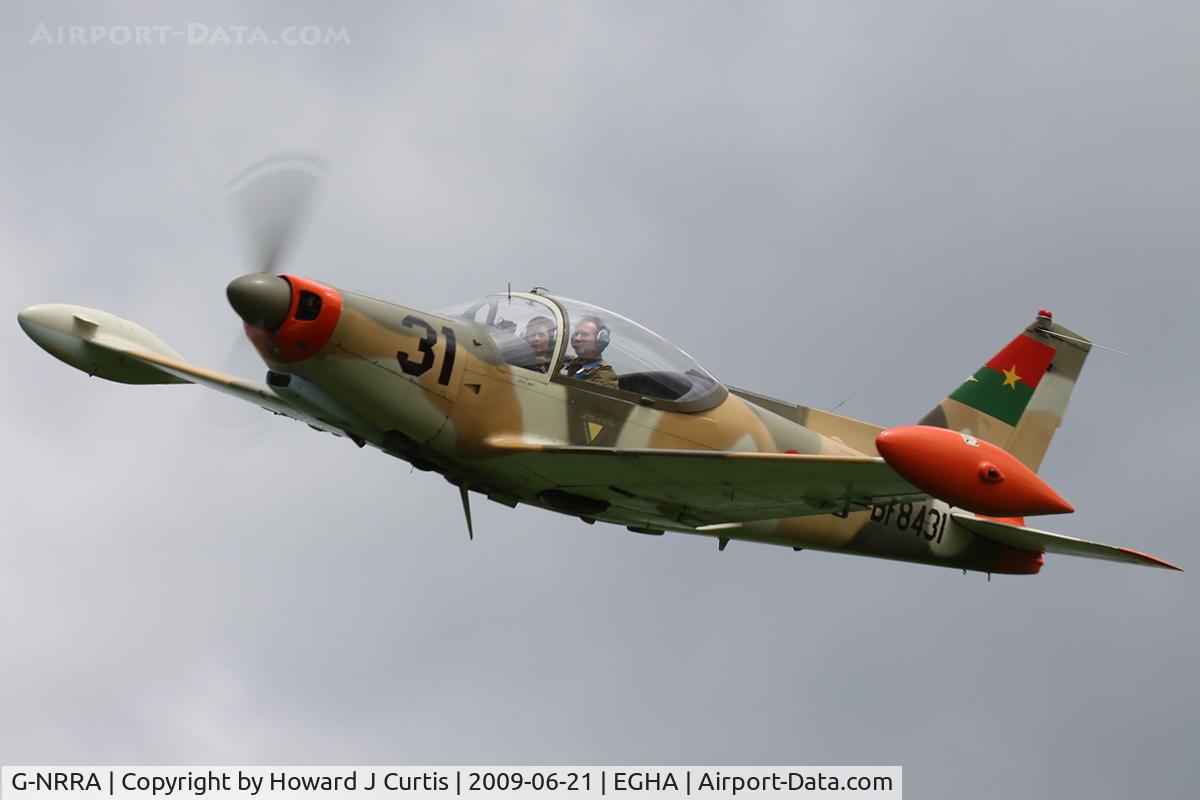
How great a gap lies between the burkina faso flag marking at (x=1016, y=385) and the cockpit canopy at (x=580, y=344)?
5.67m

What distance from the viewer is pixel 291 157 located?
1700cm

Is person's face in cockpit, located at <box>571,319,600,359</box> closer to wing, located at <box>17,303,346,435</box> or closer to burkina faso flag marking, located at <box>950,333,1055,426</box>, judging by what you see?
wing, located at <box>17,303,346,435</box>

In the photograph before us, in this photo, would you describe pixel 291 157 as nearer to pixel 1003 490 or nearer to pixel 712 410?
pixel 712 410

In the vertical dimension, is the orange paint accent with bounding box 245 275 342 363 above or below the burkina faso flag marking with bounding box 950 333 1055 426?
below

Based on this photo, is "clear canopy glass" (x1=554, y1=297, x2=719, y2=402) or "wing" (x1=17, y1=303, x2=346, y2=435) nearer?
"clear canopy glass" (x1=554, y1=297, x2=719, y2=402)

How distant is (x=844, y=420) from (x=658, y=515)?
3096 millimetres

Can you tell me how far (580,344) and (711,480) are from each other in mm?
2093

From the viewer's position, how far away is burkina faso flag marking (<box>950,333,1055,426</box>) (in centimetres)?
2181

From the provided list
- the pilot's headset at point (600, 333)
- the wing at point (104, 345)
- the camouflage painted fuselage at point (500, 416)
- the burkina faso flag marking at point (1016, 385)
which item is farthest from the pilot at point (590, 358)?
the burkina faso flag marking at point (1016, 385)

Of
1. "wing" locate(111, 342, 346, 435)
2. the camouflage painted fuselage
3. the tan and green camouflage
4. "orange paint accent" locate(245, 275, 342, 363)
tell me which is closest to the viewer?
"orange paint accent" locate(245, 275, 342, 363)

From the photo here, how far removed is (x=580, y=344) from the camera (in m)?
17.0

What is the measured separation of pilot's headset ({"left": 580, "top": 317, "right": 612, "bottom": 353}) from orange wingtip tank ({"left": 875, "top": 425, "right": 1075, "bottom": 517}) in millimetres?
4226

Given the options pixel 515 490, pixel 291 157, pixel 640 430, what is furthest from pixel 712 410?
pixel 291 157

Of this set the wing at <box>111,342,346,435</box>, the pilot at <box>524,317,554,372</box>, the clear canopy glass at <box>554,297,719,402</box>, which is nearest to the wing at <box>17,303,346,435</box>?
the wing at <box>111,342,346,435</box>
